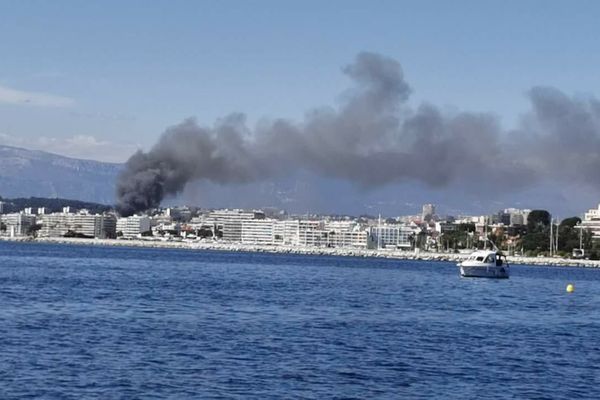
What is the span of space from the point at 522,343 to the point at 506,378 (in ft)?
23.2

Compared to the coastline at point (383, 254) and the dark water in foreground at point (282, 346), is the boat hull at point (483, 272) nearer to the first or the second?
the dark water in foreground at point (282, 346)

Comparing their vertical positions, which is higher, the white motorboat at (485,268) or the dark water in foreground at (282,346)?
the white motorboat at (485,268)

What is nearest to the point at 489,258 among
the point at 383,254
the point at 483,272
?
the point at 483,272

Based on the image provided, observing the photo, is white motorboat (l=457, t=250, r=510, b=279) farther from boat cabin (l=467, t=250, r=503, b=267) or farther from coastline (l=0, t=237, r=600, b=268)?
coastline (l=0, t=237, r=600, b=268)

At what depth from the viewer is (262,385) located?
66.8 feet

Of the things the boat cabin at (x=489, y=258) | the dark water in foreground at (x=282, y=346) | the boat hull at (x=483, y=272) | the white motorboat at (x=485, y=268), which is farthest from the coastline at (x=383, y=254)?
the dark water in foreground at (x=282, y=346)

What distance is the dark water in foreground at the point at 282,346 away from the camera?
67.1 ft

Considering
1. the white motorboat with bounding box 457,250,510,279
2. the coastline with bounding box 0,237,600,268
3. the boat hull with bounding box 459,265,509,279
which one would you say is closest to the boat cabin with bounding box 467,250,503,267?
the white motorboat with bounding box 457,250,510,279

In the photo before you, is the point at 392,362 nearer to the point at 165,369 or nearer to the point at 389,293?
the point at 165,369

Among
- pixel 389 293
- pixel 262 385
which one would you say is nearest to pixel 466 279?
pixel 389 293

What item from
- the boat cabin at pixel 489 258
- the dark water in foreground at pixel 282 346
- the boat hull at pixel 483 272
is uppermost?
the boat cabin at pixel 489 258

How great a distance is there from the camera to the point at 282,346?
25.9 m

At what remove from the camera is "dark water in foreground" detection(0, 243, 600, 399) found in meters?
20.4

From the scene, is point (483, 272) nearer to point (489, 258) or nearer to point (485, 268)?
point (485, 268)
